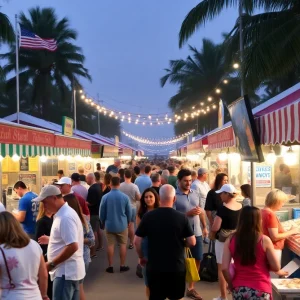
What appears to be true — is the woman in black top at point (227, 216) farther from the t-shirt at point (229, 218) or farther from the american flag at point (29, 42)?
the american flag at point (29, 42)

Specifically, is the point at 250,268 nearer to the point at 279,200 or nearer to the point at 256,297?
the point at 256,297

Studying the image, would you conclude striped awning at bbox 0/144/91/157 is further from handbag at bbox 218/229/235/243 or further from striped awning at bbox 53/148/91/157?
handbag at bbox 218/229/235/243

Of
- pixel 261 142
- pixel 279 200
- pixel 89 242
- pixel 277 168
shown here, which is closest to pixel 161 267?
pixel 89 242

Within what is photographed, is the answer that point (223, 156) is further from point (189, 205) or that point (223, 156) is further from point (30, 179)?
point (189, 205)

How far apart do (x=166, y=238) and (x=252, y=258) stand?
89cm

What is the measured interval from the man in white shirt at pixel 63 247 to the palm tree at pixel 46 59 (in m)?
38.9

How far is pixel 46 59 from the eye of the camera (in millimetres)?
43375

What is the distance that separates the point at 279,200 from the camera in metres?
5.51

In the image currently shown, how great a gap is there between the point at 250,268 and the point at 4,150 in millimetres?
5357

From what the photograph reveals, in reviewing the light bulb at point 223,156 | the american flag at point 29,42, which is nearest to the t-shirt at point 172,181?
the light bulb at point 223,156

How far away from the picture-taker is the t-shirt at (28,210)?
6590mm

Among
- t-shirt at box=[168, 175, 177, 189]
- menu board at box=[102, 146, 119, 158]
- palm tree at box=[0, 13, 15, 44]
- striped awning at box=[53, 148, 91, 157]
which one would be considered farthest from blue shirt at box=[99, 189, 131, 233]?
palm tree at box=[0, 13, 15, 44]

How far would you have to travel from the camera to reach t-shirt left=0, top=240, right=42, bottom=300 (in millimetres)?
3299

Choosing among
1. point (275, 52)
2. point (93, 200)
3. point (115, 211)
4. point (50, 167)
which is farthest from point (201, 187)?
point (50, 167)
